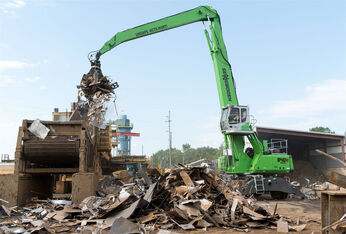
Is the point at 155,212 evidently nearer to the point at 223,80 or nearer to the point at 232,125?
the point at 232,125

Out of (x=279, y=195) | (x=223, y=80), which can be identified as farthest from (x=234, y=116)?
(x=279, y=195)

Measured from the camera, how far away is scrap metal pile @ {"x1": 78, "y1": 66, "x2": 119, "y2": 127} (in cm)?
1148

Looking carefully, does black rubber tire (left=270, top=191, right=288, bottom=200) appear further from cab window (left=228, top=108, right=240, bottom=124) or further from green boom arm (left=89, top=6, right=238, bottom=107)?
green boom arm (left=89, top=6, right=238, bottom=107)

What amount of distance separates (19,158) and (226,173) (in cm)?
827

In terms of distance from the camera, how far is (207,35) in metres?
14.1

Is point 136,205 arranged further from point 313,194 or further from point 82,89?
point 313,194

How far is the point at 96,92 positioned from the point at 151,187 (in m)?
5.85

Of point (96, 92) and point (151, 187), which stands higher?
point (96, 92)

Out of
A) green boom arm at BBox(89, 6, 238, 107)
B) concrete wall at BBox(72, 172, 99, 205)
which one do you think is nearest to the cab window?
green boom arm at BBox(89, 6, 238, 107)

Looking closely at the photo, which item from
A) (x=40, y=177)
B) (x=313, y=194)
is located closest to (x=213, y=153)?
(x=313, y=194)

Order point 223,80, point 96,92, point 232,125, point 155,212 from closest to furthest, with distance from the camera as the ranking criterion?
point 155,212
point 96,92
point 232,125
point 223,80

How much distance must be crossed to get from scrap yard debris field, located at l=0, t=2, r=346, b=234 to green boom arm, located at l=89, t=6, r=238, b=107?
5 cm

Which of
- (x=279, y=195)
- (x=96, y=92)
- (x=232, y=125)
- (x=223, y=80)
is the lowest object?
(x=279, y=195)

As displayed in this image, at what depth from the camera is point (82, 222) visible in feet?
19.3
